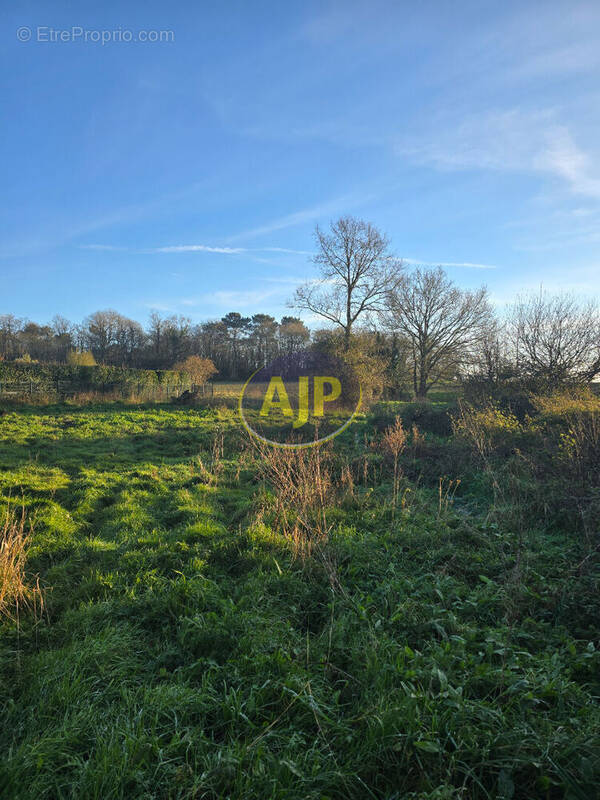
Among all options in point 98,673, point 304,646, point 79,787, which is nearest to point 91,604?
point 98,673

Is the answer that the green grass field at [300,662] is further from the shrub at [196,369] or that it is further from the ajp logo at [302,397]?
the shrub at [196,369]

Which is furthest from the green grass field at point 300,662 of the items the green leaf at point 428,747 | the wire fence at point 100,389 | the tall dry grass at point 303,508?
the wire fence at point 100,389

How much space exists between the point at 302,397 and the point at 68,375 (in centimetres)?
1499

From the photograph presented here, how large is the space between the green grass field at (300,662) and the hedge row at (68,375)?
60.8 ft

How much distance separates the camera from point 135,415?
16047mm

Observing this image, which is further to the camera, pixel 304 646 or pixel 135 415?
pixel 135 415

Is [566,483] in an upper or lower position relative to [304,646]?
upper

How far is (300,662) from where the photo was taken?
2.59m

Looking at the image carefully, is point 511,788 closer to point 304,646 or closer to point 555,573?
point 304,646

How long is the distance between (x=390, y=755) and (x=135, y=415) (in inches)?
629

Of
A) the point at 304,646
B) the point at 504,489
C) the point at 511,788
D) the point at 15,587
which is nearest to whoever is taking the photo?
the point at 511,788

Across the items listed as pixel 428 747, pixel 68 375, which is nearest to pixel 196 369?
pixel 68 375

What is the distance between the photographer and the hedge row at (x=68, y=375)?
19734 millimetres

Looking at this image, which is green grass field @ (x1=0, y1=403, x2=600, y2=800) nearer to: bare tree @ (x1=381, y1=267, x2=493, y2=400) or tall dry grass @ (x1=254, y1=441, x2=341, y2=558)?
tall dry grass @ (x1=254, y1=441, x2=341, y2=558)
